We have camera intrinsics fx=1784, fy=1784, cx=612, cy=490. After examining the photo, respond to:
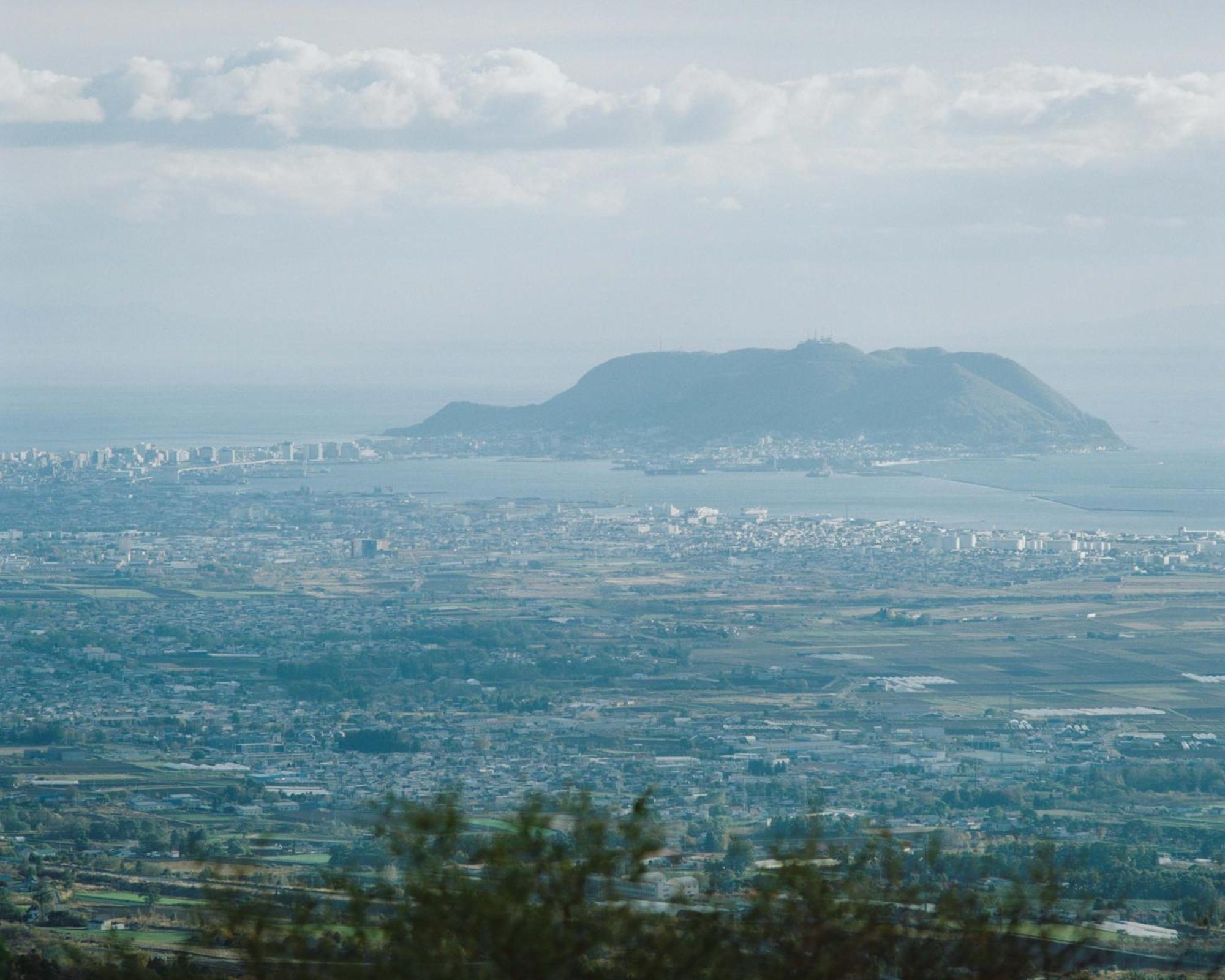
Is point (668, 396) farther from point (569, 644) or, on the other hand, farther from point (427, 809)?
point (427, 809)

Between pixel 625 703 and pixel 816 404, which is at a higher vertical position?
pixel 816 404

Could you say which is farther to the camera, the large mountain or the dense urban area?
the large mountain

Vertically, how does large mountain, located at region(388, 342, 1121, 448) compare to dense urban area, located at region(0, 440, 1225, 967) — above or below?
above

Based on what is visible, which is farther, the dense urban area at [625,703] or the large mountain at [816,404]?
the large mountain at [816,404]

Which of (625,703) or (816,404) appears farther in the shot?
(816,404)

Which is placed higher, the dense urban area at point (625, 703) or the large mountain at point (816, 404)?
the large mountain at point (816, 404)
